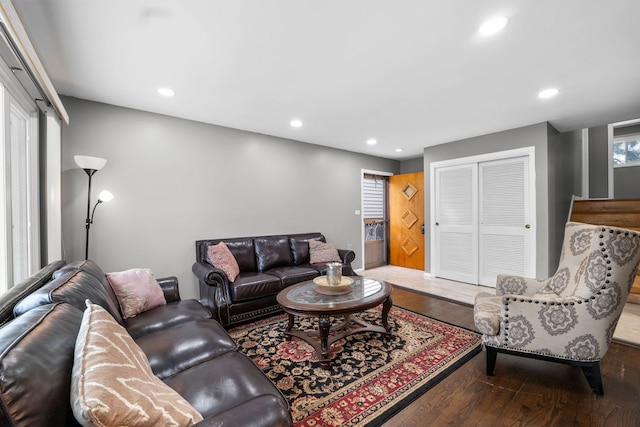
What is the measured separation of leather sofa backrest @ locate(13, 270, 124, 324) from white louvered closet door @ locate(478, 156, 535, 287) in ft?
15.6

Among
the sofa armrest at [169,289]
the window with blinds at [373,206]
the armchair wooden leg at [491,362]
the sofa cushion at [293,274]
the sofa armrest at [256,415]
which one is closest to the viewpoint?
the sofa armrest at [256,415]

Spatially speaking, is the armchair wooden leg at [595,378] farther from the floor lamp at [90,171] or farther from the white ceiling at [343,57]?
the floor lamp at [90,171]

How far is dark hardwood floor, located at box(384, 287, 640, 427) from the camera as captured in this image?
5.24ft

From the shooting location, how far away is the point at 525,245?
3.97 m

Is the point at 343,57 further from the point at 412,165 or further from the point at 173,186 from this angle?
the point at 412,165

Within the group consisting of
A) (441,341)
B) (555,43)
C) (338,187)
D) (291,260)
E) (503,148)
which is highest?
(555,43)

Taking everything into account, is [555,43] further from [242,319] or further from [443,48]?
[242,319]

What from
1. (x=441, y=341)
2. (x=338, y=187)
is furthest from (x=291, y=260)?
(x=441, y=341)

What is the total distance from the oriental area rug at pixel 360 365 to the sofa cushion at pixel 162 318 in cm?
62

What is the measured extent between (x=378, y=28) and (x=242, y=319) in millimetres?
2905

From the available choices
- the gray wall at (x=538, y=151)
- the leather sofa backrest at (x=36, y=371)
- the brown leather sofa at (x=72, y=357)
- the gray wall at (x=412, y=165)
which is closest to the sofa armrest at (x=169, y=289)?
the brown leather sofa at (x=72, y=357)

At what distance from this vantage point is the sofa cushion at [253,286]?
295 centimetres

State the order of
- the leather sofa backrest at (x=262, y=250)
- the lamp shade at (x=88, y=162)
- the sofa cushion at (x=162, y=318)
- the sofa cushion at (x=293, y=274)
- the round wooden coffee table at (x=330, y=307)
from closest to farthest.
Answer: the sofa cushion at (x=162, y=318), the round wooden coffee table at (x=330, y=307), the lamp shade at (x=88, y=162), the sofa cushion at (x=293, y=274), the leather sofa backrest at (x=262, y=250)

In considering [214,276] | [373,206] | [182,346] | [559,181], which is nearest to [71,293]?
[182,346]
